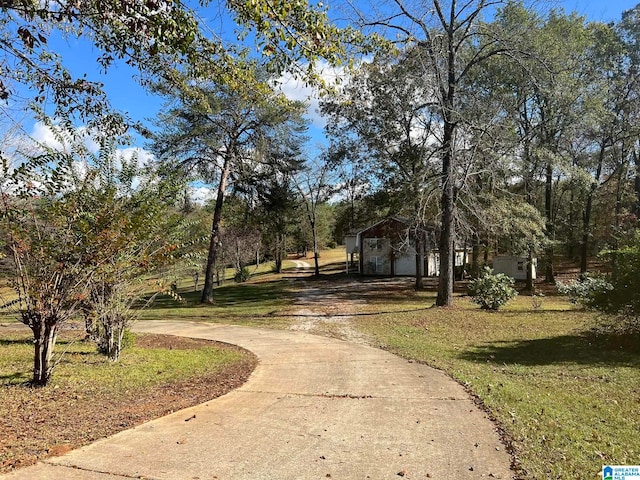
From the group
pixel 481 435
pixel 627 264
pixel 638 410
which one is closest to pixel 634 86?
pixel 627 264

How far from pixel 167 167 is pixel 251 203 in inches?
569

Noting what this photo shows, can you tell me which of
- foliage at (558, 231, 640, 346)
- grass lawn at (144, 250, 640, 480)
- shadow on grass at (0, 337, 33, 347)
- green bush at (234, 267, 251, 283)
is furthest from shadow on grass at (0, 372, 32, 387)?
green bush at (234, 267, 251, 283)

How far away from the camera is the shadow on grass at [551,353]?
30.2ft

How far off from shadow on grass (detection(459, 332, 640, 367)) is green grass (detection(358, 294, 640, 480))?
0.06 ft

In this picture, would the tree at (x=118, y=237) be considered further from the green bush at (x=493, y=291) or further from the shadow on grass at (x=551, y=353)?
the green bush at (x=493, y=291)

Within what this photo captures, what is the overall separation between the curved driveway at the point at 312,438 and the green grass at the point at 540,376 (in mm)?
368

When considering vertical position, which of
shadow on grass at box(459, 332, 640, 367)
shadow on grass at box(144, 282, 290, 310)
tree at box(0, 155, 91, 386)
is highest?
tree at box(0, 155, 91, 386)

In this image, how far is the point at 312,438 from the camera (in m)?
4.42

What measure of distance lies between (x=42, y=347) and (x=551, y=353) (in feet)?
31.2

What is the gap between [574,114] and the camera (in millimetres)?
20609

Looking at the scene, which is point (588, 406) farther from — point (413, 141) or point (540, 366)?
point (413, 141)

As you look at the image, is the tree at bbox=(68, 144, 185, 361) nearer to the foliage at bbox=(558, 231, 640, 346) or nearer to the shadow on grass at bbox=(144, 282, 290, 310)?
the foliage at bbox=(558, 231, 640, 346)

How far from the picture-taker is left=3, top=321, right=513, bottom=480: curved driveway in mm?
3662

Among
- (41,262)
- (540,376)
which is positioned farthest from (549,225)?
(41,262)
